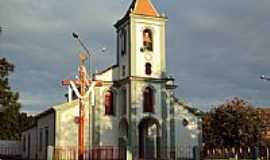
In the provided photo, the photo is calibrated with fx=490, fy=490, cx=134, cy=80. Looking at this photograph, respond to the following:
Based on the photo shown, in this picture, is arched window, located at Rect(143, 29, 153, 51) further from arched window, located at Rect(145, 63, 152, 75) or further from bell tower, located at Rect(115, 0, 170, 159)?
arched window, located at Rect(145, 63, 152, 75)

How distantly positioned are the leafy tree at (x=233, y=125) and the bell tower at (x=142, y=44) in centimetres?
1515

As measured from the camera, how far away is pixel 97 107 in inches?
1779

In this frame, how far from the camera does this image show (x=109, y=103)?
46250mm

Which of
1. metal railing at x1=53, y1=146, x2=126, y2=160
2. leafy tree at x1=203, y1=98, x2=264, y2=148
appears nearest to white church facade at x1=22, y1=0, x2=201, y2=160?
metal railing at x1=53, y1=146, x2=126, y2=160

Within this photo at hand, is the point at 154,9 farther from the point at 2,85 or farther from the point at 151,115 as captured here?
the point at 2,85

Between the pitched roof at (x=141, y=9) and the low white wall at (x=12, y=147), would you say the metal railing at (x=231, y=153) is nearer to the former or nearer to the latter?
the pitched roof at (x=141, y=9)

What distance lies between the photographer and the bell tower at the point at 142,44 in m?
45.1

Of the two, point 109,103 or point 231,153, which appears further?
point 231,153

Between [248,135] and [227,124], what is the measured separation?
3.03 m

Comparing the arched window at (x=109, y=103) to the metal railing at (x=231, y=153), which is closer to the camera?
the arched window at (x=109, y=103)

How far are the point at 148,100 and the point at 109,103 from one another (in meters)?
3.80

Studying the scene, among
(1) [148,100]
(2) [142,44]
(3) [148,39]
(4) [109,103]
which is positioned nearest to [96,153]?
(4) [109,103]

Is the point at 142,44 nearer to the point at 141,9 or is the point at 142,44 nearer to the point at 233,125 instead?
the point at 141,9

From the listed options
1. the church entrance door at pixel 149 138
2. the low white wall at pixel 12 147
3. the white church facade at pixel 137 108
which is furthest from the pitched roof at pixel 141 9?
the low white wall at pixel 12 147
